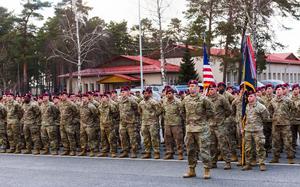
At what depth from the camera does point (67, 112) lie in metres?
14.1

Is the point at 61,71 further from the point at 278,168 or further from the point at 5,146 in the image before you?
the point at 278,168

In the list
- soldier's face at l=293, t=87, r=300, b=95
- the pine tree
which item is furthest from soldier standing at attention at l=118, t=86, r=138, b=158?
the pine tree

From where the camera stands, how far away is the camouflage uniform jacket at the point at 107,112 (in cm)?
1344

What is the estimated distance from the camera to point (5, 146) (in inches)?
622

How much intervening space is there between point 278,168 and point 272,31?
2626 centimetres

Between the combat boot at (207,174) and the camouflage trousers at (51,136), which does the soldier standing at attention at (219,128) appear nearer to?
the combat boot at (207,174)

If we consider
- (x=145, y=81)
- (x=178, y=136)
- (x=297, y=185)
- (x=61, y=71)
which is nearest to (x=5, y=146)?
(x=178, y=136)

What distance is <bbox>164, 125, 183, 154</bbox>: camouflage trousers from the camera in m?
12.4

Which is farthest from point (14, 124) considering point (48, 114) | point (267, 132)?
point (267, 132)

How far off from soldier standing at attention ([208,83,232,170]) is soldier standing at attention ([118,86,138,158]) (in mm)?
2733

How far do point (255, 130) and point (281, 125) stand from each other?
1.02 metres

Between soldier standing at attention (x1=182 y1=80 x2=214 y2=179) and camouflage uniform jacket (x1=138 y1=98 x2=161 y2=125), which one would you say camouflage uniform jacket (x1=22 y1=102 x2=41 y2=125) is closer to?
camouflage uniform jacket (x1=138 y1=98 x2=161 y2=125)

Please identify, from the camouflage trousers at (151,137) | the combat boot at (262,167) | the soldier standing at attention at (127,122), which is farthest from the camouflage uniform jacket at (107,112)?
the combat boot at (262,167)

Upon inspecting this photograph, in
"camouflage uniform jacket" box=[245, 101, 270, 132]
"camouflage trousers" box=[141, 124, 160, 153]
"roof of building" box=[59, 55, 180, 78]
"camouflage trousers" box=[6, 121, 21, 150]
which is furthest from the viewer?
"roof of building" box=[59, 55, 180, 78]
